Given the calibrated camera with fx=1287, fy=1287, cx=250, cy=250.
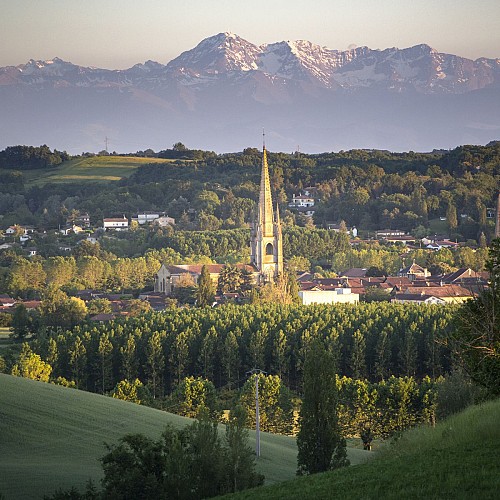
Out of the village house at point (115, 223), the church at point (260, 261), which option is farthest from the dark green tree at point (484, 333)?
the village house at point (115, 223)

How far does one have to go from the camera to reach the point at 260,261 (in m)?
116

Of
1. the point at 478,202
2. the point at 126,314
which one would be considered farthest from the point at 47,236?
the point at 126,314

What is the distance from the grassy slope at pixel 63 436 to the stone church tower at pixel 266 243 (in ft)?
221

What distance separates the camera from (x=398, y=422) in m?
49.4

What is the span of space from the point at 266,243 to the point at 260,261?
7.62ft

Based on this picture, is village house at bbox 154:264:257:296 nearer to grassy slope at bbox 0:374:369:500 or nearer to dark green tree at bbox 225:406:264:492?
grassy slope at bbox 0:374:369:500

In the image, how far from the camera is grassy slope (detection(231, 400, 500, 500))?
21500 millimetres

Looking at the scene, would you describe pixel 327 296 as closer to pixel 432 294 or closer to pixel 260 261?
pixel 432 294


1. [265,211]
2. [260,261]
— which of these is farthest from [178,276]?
[265,211]

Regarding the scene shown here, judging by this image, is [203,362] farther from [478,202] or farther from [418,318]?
[478,202]

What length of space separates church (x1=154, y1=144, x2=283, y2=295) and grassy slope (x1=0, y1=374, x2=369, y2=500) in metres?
57.6

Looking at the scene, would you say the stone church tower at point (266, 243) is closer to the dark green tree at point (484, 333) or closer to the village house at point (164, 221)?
the village house at point (164, 221)

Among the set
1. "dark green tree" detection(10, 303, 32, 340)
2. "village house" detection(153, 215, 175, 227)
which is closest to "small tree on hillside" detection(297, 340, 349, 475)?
→ "dark green tree" detection(10, 303, 32, 340)

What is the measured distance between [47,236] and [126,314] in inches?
2230
